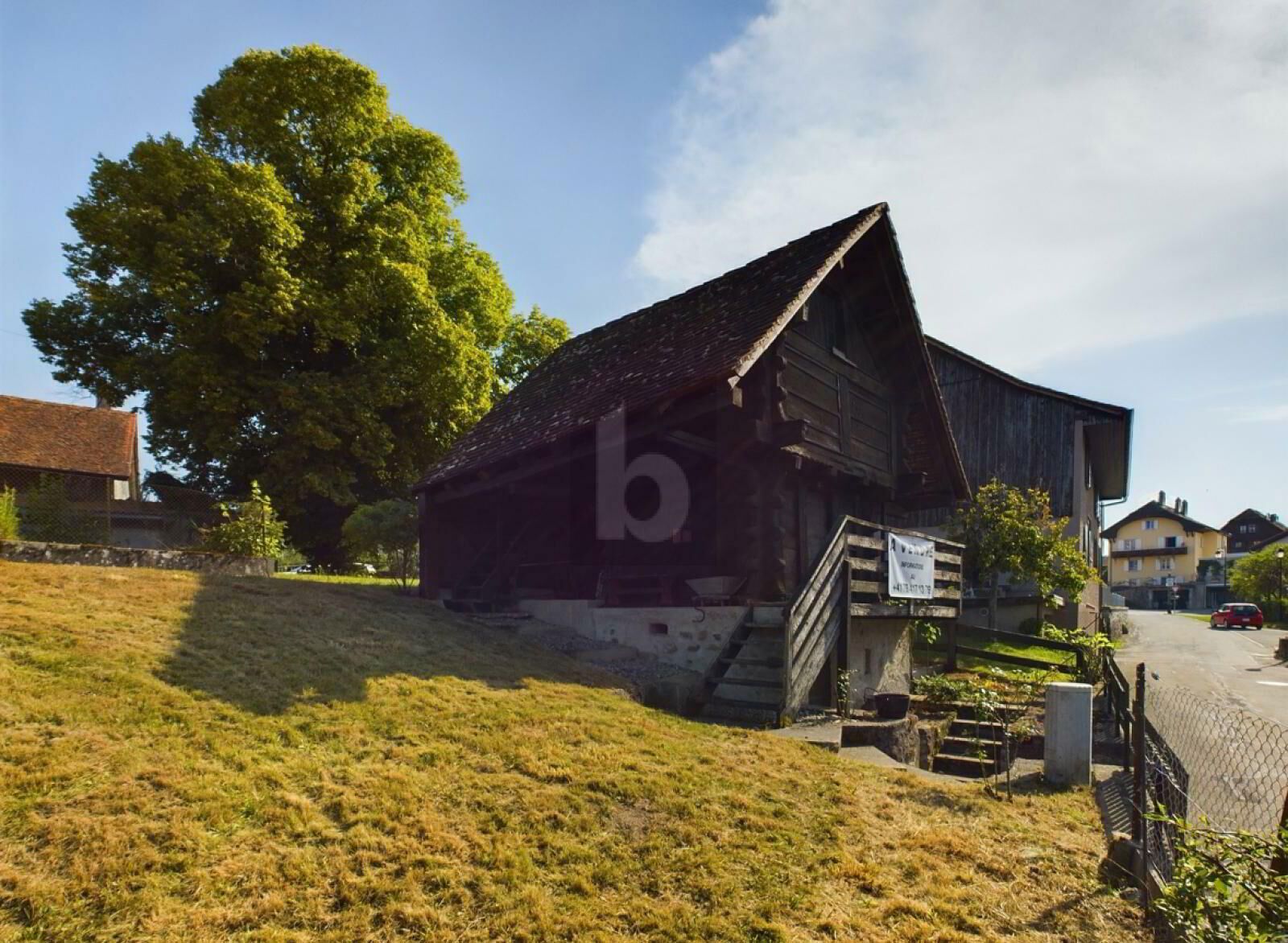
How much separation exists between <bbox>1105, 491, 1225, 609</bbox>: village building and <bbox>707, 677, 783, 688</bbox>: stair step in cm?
8063

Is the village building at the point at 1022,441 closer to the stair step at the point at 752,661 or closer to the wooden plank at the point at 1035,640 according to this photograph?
the wooden plank at the point at 1035,640

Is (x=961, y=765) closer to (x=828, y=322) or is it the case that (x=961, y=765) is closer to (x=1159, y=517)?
(x=828, y=322)

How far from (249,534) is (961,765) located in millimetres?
12119

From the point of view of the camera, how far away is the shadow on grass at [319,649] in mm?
6488

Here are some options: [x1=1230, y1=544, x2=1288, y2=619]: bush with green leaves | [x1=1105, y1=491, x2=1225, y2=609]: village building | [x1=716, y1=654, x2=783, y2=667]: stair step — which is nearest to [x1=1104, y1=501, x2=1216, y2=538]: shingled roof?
[x1=1105, y1=491, x2=1225, y2=609]: village building

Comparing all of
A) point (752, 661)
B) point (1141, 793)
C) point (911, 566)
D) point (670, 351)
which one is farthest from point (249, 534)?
point (1141, 793)

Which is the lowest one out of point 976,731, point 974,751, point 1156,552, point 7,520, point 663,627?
point 974,751

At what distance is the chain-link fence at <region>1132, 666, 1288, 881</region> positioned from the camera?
5039 mm

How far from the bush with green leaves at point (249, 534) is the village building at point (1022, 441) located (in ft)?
60.8

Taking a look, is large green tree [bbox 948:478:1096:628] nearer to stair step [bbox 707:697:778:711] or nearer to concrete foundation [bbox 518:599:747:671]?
concrete foundation [bbox 518:599:747:671]

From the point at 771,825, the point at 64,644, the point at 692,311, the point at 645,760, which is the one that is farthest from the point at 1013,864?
the point at 692,311

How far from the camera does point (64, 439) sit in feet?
82.2

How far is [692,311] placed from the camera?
42.2 feet

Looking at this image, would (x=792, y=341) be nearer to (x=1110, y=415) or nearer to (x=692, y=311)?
(x=692, y=311)
